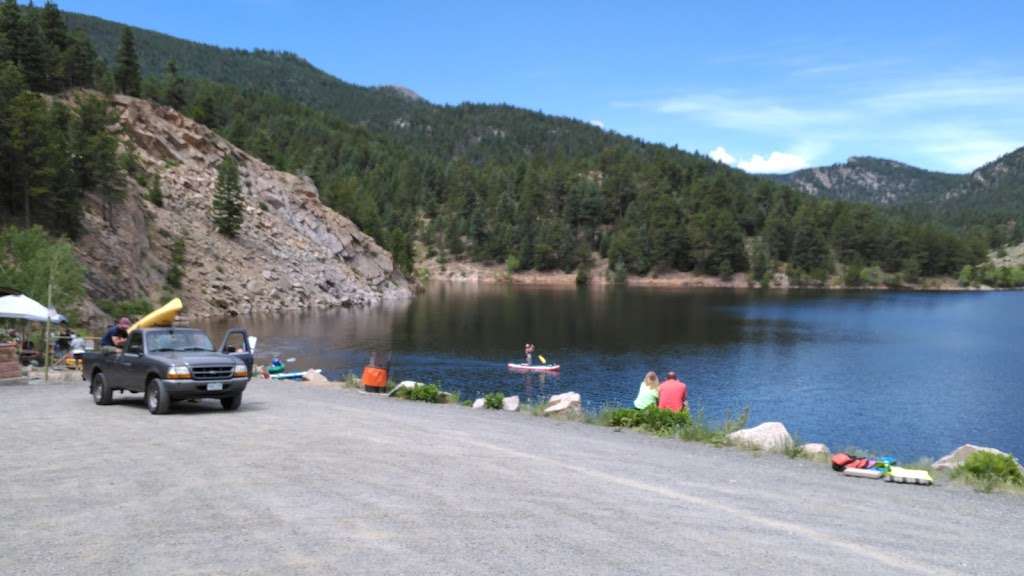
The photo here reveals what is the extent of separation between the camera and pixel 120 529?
883cm

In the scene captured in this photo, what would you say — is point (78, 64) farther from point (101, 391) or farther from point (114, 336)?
point (101, 391)

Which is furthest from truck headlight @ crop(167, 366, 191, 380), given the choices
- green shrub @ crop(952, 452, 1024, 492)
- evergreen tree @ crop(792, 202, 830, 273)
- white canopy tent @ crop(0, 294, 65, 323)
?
evergreen tree @ crop(792, 202, 830, 273)

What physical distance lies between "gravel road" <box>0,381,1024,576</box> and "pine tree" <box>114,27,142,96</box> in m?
95.4

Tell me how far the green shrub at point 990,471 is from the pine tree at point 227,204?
87086mm

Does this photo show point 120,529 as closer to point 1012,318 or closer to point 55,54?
point 55,54

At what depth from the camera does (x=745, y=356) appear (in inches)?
2266

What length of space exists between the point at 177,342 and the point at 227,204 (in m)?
75.1

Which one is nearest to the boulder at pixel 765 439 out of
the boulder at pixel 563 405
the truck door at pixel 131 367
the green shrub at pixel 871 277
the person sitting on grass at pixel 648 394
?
the person sitting on grass at pixel 648 394

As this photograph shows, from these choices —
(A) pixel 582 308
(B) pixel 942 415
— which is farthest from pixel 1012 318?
(B) pixel 942 415

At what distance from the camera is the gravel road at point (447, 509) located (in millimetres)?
8109

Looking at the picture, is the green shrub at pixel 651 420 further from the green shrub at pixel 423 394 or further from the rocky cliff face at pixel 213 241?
the rocky cliff face at pixel 213 241

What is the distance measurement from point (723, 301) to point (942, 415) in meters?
82.0

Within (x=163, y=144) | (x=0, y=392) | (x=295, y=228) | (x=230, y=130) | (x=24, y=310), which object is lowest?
(x=0, y=392)

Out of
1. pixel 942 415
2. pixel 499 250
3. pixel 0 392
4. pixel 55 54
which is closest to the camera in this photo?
pixel 0 392
